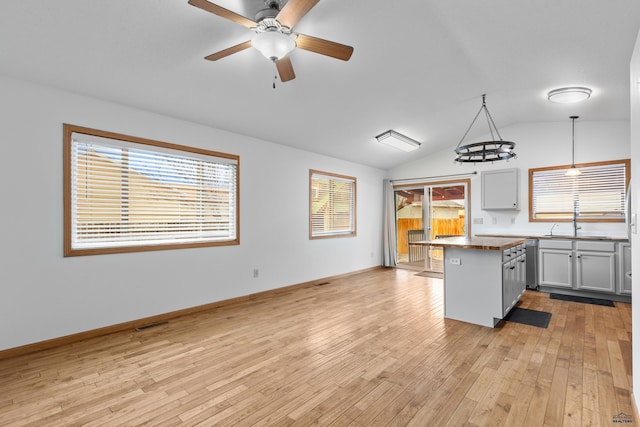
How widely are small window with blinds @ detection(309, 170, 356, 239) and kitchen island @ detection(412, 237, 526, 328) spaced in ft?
8.22

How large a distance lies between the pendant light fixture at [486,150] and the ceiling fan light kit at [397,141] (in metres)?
0.81

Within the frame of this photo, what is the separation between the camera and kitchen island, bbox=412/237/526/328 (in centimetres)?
349

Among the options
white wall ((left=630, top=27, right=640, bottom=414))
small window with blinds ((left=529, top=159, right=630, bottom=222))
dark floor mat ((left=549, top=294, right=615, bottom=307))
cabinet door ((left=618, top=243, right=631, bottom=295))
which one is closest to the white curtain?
small window with blinds ((left=529, top=159, right=630, bottom=222))

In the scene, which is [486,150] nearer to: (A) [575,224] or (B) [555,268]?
(B) [555,268]

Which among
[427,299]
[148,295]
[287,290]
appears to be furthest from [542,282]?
[148,295]

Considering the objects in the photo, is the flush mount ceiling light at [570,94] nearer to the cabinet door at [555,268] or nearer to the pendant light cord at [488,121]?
the pendant light cord at [488,121]

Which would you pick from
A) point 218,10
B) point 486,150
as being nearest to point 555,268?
point 486,150

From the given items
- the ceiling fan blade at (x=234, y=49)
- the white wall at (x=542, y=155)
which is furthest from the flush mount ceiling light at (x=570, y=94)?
the ceiling fan blade at (x=234, y=49)

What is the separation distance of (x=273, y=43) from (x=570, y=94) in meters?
3.99

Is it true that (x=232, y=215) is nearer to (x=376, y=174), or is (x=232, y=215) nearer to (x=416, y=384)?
(x=416, y=384)

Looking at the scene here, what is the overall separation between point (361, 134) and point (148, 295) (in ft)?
12.5

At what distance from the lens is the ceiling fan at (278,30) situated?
1844 millimetres

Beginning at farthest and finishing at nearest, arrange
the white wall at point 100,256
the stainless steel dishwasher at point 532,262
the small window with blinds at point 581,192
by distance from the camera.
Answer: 1. the stainless steel dishwasher at point 532,262
2. the small window with blinds at point 581,192
3. the white wall at point 100,256

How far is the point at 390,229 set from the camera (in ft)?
24.6
